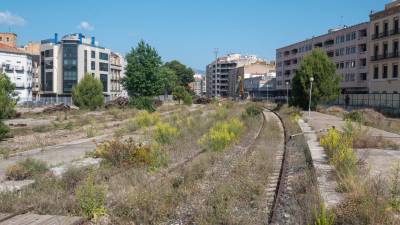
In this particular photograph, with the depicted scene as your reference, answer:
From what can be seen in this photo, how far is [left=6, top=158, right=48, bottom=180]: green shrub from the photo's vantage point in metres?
12.3

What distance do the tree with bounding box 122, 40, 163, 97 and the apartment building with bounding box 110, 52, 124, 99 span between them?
2047 inches

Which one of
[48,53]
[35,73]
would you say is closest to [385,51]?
[48,53]

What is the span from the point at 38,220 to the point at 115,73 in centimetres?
11709

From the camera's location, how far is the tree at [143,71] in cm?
6619

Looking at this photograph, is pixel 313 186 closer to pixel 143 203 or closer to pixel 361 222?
pixel 361 222

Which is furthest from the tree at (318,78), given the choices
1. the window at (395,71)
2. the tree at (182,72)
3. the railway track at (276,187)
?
the tree at (182,72)

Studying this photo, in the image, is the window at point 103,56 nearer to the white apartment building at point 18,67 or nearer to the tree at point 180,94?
the white apartment building at point 18,67

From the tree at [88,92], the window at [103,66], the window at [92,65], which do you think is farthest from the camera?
the window at [103,66]

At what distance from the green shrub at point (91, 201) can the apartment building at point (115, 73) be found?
110667 millimetres

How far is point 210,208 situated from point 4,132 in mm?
19782

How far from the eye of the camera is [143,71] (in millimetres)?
66250

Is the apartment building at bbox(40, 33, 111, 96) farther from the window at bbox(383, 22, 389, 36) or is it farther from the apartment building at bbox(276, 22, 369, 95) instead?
the window at bbox(383, 22, 389, 36)

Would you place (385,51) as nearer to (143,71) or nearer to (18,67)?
(143,71)

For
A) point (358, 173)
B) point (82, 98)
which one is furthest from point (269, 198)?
point (82, 98)
